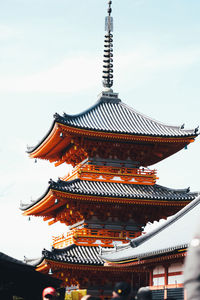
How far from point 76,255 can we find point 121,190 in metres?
4.28

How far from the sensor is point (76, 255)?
2727 cm

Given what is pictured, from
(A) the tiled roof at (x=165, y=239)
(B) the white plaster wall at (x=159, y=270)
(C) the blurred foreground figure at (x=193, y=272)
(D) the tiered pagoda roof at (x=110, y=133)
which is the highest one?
(D) the tiered pagoda roof at (x=110, y=133)

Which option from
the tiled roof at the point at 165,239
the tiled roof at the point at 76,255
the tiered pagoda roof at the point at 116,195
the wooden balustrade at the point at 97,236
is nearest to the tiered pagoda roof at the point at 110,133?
the tiered pagoda roof at the point at 116,195

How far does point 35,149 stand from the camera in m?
33.3

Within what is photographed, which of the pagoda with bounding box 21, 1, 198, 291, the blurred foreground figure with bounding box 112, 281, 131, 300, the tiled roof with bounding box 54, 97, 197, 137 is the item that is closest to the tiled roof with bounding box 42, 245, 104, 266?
the pagoda with bounding box 21, 1, 198, 291

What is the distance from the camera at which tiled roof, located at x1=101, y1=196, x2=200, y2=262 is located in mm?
18625

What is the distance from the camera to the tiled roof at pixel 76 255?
1028 inches

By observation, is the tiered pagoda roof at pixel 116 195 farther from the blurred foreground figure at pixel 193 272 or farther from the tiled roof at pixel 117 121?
the blurred foreground figure at pixel 193 272

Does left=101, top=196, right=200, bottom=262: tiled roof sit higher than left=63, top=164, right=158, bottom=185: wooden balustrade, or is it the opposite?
left=63, top=164, right=158, bottom=185: wooden balustrade

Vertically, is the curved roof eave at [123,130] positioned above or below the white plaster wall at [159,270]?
above

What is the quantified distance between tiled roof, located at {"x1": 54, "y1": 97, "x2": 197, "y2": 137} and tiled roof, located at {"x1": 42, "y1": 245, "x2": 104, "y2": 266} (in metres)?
6.34

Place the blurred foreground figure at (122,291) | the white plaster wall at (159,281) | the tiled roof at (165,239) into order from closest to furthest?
the blurred foreground figure at (122,291), the tiled roof at (165,239), the white plaster wall at (159,281)

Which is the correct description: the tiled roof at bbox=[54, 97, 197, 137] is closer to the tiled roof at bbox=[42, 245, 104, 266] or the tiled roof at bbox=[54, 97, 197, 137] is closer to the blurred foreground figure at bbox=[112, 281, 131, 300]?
the tiled roof at bbox=[42, 245, 104, 266]

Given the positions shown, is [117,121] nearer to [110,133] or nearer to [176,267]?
[110,133]
